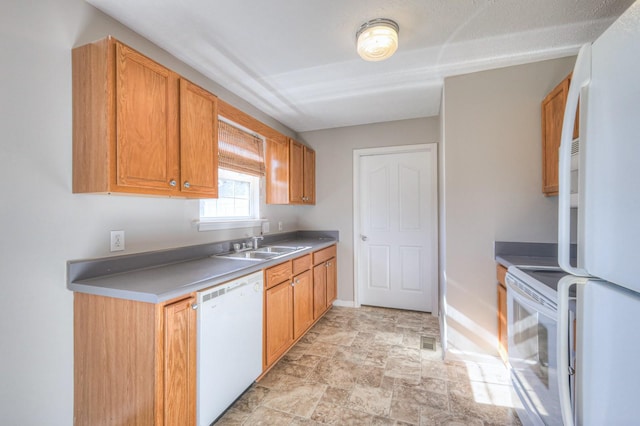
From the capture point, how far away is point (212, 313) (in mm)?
1539

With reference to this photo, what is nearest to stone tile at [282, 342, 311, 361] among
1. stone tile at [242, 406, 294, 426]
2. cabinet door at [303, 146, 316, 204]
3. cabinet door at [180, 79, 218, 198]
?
stone tile at [242, 406, 294, 426]

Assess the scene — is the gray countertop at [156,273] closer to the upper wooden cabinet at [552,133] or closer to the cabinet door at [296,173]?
the cabinet door at [296,173]

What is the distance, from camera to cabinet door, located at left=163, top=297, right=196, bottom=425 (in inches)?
50.5

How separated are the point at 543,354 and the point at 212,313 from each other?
5.24ft

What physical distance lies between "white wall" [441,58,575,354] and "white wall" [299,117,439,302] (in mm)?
1186

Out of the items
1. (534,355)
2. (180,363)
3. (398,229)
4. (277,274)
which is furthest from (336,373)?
(398,229)

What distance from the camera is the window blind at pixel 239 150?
2.44 m

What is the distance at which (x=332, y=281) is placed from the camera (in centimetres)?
354

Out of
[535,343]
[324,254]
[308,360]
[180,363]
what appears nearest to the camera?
[535,343]

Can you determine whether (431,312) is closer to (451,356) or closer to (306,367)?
(451,356)

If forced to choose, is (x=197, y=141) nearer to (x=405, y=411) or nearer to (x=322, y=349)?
(x=322, y=349)

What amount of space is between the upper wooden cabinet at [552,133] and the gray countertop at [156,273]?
2.13 meters

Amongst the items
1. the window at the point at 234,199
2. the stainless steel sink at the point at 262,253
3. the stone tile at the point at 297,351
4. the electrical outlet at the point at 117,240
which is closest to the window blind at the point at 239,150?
the window at the point at 234,199

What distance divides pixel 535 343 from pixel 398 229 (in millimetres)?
2335
